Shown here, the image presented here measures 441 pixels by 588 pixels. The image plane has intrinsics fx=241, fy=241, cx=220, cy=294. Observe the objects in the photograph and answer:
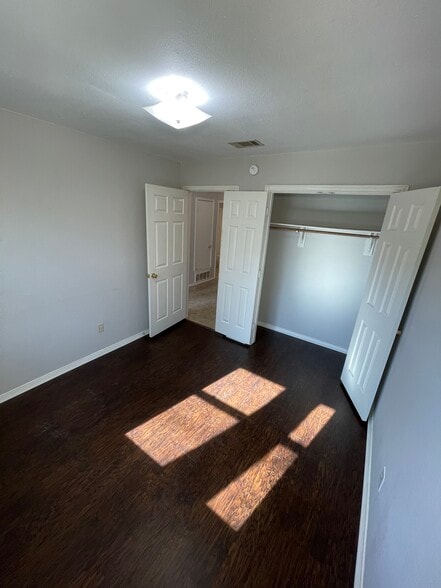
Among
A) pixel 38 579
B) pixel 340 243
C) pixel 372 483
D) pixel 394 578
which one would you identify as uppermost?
pixel 340 243

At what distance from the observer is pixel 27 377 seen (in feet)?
7.45

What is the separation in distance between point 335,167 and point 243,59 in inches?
67.3

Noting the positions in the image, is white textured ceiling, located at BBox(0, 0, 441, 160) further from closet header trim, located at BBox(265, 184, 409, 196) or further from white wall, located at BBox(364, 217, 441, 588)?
white wall, located at BBox(364, 217, 441, 588)

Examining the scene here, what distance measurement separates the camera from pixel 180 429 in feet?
6.54

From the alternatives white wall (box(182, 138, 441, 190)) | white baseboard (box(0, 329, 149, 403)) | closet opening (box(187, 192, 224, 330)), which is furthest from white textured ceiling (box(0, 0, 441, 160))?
closet opening (box(187, 192, 224, 330))

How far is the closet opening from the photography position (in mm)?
5063

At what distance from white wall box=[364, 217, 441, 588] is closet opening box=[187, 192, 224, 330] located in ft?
10.5

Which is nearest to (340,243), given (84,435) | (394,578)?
(394,578)

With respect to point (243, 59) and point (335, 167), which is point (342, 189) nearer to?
point (335, 167)

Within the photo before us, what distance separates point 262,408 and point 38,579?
1724mm

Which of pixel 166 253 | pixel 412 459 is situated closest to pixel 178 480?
pixel 412 459

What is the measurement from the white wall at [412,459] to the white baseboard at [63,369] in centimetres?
278

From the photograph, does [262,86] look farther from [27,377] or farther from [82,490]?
[27,377]

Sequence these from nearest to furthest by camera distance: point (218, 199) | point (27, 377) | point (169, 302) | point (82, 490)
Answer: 1. point (82, 490)
2. point (27, 377)
3. point (169, 302)
4. point (218, 199)
